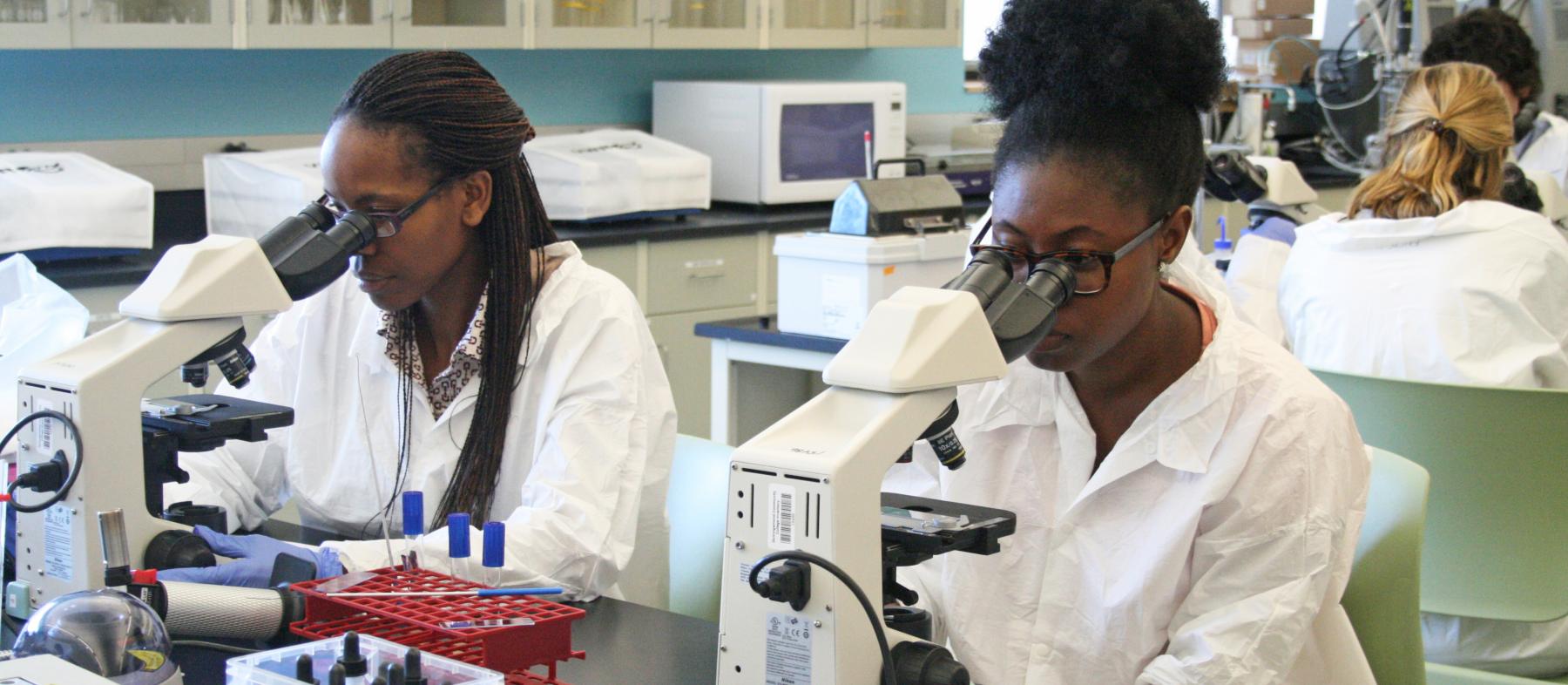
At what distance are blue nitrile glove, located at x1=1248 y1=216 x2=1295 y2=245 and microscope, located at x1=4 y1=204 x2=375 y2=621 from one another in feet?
7.94

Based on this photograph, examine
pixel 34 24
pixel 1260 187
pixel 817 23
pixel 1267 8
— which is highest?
pixel 1267 8

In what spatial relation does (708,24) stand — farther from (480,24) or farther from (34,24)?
(34,24)

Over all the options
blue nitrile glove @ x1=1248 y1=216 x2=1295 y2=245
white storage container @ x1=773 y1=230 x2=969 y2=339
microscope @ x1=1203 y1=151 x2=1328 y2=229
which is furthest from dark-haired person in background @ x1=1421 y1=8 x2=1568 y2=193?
white storage container @ x1=773 y1=230 x2=969 y2=339

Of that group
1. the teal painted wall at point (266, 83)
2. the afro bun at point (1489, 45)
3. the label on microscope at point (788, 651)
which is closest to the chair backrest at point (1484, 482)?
the label on microscope at point (788, 651)

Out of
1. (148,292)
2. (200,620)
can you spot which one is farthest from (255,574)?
(148,292)

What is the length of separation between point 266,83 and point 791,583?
356 cm

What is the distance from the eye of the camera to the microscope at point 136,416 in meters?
1.30

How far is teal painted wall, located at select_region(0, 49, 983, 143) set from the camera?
3.68 meters

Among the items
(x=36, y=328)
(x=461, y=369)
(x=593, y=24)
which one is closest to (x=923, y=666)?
(x=461, y=369)

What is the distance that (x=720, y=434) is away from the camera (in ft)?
10.2

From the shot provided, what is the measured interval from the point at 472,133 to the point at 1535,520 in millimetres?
1514

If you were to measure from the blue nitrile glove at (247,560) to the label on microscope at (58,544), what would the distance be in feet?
0.25

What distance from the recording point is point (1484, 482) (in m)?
2.08

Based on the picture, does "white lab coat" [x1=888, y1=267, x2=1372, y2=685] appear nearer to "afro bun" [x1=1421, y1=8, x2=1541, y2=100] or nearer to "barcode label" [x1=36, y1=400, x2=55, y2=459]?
"barcode label" [x1=36, y1=400, x2=55, y2=459]
